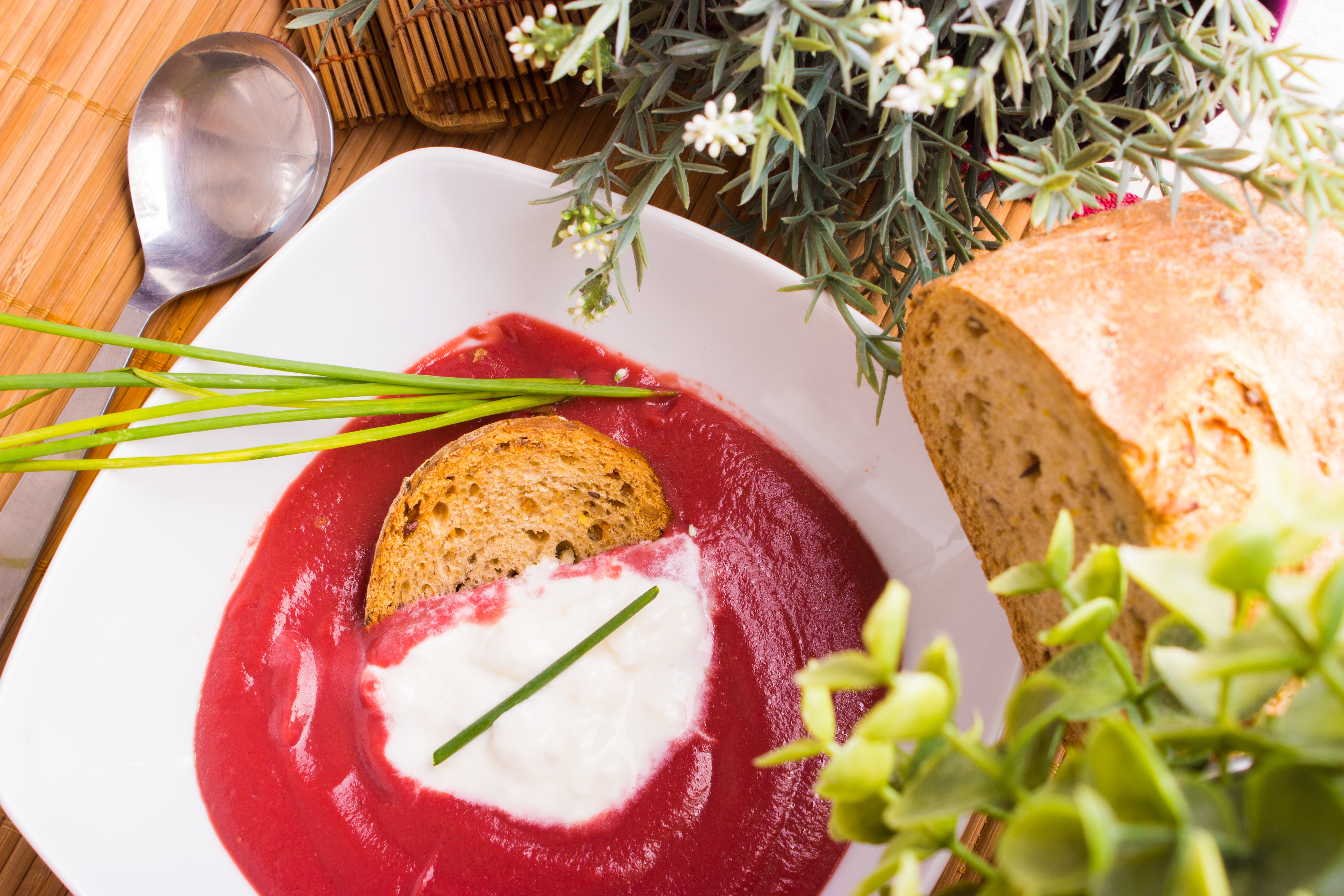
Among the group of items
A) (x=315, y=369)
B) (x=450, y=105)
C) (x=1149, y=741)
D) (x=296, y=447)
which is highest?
(x=450, y=105)

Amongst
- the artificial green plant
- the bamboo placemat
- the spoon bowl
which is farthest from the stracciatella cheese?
the spoon bowl

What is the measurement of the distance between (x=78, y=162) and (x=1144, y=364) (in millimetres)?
2139

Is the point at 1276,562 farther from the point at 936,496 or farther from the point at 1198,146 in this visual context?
the point at 936,496

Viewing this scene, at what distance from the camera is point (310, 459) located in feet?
6.00

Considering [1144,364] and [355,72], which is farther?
[355,72]

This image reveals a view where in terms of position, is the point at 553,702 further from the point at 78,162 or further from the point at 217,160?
the point at 78,162

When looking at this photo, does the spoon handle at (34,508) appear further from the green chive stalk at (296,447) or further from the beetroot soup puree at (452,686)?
the beetroot soup puree at (452,686)

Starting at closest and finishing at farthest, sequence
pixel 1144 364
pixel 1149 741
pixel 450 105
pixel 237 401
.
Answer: pixel 1149 741 < pixel 1144 364 < pixel 237 401 < pixel 450 105

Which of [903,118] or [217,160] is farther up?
[903,118]

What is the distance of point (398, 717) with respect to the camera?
1.73 m

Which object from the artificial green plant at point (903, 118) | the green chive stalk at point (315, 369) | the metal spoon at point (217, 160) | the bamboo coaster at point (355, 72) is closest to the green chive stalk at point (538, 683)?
the green chive stalk at point (315, 369)

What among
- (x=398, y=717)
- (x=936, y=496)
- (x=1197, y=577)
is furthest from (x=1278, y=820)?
(x=398, y=717)

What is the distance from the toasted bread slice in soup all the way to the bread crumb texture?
730mm

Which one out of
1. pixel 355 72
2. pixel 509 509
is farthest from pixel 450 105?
pixel 509 509
